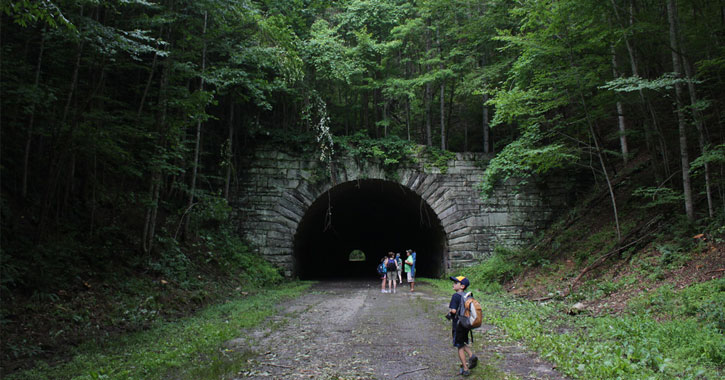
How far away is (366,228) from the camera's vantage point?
971 inches

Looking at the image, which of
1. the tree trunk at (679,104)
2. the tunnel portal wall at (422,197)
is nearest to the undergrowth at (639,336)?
the tree trunk at (679,104)

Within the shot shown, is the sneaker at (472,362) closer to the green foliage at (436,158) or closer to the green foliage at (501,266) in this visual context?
the green foliage at (501,266)

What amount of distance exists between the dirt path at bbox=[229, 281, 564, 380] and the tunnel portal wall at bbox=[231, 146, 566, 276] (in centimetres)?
554

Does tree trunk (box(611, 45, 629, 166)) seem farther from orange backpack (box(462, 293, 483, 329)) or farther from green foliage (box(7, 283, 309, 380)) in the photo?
green foliage (box(7, 283, 309, 380))

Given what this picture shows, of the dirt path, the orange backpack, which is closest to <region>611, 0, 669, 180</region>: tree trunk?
the dirt path

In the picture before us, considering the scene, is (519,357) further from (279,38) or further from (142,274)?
(279,38)

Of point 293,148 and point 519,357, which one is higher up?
point 293,148

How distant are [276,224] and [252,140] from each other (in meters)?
2.89

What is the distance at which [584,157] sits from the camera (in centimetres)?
1298

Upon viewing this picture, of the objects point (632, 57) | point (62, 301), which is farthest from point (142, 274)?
point (632, 57)

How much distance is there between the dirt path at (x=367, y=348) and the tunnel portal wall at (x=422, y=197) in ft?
18.2

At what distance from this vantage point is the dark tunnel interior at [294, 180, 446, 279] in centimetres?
1469

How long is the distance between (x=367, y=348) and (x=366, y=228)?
19.6 meters

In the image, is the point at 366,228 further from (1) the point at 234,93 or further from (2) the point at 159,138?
(2) the point at 159,138
